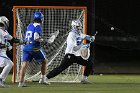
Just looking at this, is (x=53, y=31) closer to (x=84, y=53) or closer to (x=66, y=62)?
(x=84, y=53)

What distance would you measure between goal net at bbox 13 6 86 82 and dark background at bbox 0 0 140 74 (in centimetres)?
284

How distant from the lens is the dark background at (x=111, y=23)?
17.6m

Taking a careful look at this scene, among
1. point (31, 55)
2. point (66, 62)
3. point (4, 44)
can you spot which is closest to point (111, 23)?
point (66, 62)

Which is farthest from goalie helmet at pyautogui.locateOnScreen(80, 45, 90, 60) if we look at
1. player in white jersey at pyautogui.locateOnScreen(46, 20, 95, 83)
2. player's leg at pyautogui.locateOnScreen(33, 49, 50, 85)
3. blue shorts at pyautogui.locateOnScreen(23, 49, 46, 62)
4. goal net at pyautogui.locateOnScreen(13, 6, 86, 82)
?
blue shorts at pyautogui.locateOnScreen(23, 49, 46, 62)

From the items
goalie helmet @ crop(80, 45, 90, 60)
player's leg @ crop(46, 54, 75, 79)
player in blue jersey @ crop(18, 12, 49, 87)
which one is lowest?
player's leg @ crop(46, 54, 75, 79)

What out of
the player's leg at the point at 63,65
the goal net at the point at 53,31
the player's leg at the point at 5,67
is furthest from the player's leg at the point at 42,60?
the goal net at the point at 53,31

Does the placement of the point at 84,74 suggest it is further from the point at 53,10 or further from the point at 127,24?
the point at 127,24

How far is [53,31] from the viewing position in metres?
14.6

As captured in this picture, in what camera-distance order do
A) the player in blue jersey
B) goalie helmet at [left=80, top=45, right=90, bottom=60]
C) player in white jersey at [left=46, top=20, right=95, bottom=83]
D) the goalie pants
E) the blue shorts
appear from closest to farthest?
the player in blue jersey
the blue shorts
player in white jersey at [left=46, top=20, right=95, bottom=83]
the goalie pants
goalie helmet at [left=80, top=45, right=90, bottom=60]

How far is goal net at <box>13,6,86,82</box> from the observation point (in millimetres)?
13883

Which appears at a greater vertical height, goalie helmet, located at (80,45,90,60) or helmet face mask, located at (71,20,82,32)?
helmet face mask, located at (71,20,82,32)

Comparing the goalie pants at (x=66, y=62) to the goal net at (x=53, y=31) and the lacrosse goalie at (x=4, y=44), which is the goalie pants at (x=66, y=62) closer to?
the goal net at (x=53, y=31)

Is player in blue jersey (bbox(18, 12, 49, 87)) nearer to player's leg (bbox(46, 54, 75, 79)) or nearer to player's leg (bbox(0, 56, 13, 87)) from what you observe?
player's leg (bbox(0, 56, 13, 87))
